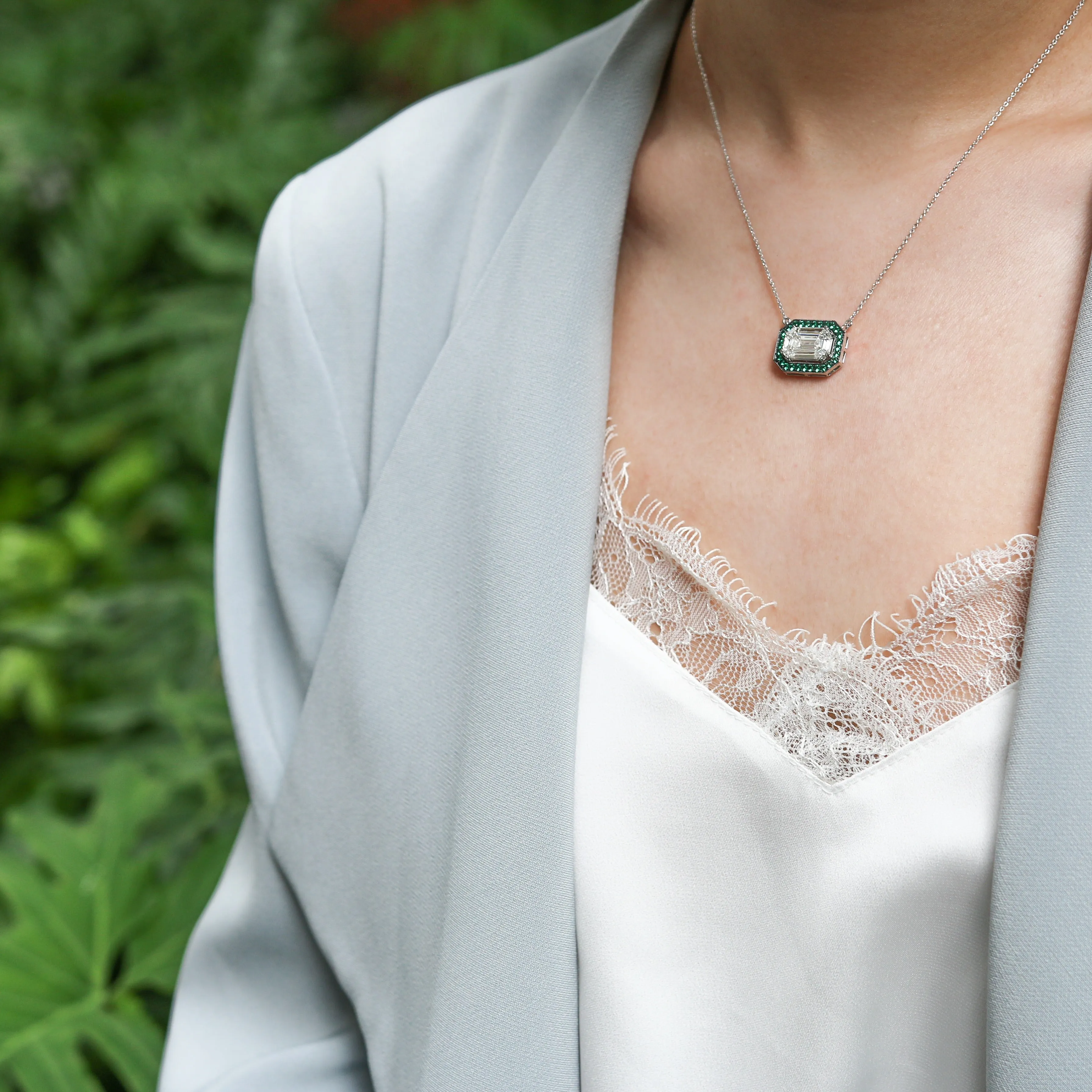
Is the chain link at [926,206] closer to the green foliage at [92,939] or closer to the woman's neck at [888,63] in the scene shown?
the woman's neck at [888,63]

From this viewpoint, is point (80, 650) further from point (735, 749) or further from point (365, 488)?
point (735, 749)

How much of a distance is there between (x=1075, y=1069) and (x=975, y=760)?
0.50 feet

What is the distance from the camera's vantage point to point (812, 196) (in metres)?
0.78

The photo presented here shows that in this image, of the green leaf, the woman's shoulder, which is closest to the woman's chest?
the woman's shoulder

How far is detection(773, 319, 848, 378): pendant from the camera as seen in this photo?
0.73 m

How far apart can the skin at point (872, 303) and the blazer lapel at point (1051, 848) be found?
0.07 meters

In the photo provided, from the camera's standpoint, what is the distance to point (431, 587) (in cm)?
80

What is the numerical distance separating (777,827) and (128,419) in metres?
2.00

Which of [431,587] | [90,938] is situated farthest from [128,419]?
[431,587]

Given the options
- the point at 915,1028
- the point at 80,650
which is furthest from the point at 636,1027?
the point at 80,650

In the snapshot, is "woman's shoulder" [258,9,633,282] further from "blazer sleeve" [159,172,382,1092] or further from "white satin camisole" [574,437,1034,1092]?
"white satin camisole" [574,437,1034,1092]

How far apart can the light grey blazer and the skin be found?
5cm

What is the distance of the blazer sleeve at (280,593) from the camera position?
0.86m

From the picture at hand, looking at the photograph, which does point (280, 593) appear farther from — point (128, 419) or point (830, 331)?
point (128, 419)
